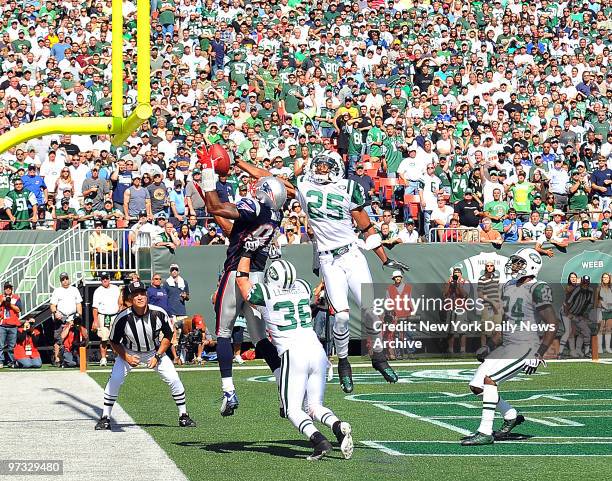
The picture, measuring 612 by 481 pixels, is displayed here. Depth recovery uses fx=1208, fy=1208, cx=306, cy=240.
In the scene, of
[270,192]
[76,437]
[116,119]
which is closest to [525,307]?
[270,192]

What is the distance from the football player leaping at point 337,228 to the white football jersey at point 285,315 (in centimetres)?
187

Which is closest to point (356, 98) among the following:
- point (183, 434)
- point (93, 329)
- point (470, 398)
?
point (93, 329)

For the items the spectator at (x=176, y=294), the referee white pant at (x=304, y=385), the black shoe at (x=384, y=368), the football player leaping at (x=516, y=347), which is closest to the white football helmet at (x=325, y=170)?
the black shoe at (x=384, y=368)

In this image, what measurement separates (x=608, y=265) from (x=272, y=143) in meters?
6.84

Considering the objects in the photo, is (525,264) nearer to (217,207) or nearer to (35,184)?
(217,207)

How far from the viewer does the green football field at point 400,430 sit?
362 inches

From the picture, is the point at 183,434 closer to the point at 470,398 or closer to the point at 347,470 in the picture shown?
the point at 347,470

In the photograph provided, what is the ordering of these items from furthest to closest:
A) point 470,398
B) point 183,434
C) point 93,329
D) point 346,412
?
point 93,329, point 470,398, point 346,412, point 183,434

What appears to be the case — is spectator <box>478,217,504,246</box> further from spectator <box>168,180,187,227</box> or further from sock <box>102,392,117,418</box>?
sock <box>102,392,117,418</box>

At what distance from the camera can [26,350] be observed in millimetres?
20547

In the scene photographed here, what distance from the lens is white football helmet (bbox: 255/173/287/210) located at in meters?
11.0

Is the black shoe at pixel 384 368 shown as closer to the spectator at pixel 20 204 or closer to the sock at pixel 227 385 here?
the sock at pixel 227 385

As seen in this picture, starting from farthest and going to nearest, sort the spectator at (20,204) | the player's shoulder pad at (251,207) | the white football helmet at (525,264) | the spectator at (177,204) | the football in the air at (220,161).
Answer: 1. the spectator at (177,204)
2. the spectator at (20,204)
3. the player's shoulder pad at (251,207)
4. the white football helmet at (525,264)
5. the football in the air at (220,161)

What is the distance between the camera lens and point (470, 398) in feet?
48.3
